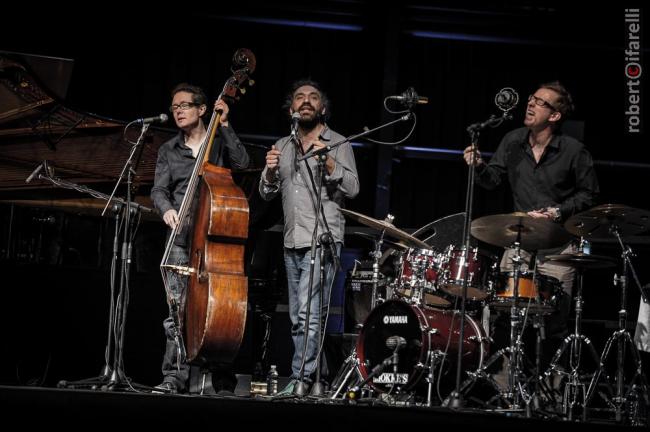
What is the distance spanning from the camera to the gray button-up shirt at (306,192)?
5.66 m

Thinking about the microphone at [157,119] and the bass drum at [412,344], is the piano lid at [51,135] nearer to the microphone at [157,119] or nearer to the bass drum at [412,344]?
the microphone at [157,119]

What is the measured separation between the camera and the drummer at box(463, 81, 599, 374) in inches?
235

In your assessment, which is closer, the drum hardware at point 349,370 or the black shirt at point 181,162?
the black shirt at point 181,162

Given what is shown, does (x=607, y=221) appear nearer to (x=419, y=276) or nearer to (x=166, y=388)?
(x=419, y=276)

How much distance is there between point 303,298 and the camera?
5566mm

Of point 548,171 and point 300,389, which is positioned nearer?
point 300,389

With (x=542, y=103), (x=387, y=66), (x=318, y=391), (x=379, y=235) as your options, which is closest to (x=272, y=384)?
(x=318, y=391)

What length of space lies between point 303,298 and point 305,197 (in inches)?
25.8

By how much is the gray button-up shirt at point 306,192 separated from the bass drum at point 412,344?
27.3 inches

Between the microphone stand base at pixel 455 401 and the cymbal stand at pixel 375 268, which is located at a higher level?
the cymbal stand at pixel 375 268

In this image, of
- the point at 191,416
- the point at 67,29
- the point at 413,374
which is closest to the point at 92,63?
the point at 67,29
